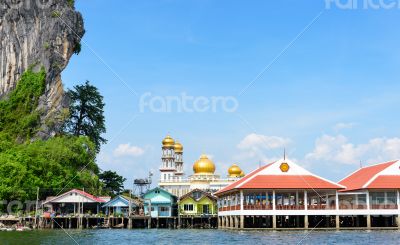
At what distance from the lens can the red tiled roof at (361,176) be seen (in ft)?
190

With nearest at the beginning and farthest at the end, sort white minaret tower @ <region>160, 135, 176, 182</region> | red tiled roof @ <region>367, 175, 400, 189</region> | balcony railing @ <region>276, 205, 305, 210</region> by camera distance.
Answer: balcony railing @ <region>276, 205, 305, 210</region> < red tiled roof @ <region>367, 175, 400, 189</region> < white minaret tower @ <region>160, 135, 176, 182</region>

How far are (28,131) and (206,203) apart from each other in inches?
889

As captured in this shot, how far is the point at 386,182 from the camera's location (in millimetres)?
55406

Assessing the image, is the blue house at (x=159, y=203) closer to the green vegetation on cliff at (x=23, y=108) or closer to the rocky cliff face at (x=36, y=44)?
the rocky cliff face at (x=36, y=44)

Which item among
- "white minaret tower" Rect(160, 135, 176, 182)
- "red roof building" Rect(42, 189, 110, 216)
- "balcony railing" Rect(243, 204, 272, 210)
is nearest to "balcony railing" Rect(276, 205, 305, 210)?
"balcony railing" Rect(243, 204, 272, 210)

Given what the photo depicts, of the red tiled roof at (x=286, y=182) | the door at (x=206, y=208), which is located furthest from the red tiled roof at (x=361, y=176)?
the door at (x=206, y=208)

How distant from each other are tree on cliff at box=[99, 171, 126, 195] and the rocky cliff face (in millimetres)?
12662

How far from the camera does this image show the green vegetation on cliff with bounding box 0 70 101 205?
62281 millimetres

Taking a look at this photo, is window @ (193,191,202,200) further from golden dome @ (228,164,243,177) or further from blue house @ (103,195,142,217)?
golden dome @ (228,164,243,177)

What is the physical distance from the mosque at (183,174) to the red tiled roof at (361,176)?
28553mm

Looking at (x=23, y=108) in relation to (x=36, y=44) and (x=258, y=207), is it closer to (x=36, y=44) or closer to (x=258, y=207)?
(x=36, y=44)

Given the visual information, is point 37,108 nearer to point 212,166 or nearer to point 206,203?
point 206,203

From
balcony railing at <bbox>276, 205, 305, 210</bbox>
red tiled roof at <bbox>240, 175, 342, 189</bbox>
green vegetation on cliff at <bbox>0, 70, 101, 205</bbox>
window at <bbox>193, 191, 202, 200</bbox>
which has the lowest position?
balcony railing at <bbox>276, 205, 305, 210</bbox>

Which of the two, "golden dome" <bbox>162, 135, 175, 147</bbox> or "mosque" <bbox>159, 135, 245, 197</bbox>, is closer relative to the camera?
"mosque" <bbox>159, 135, 245, 197</bbox>
